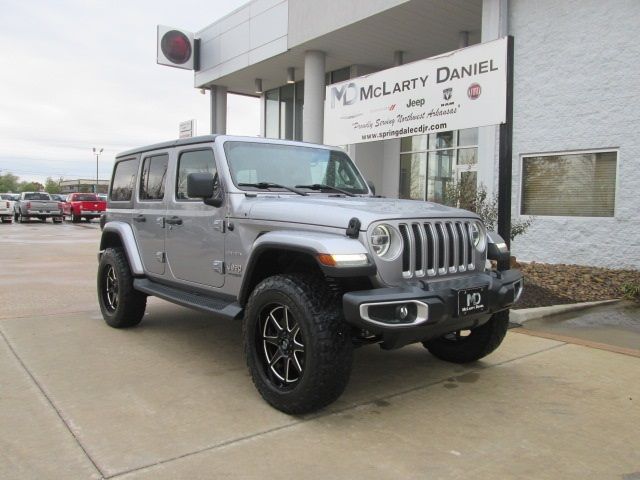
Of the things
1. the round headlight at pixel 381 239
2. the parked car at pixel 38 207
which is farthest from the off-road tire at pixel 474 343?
the parked car at pixel 38 207

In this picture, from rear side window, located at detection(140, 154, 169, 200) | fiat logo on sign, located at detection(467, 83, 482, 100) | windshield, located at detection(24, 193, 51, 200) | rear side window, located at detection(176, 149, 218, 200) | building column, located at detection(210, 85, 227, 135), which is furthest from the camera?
windshield, located at detection(24, 193, 51, 200)

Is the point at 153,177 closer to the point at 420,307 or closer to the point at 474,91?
the point at 420,307

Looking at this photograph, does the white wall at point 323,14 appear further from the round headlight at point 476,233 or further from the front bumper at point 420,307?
the front bumper at point 420,307

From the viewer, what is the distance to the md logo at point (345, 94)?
36.6 ft

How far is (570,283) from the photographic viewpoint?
8.45 m

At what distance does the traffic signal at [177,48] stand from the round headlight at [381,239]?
1975cm

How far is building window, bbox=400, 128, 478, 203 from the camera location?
1521cm

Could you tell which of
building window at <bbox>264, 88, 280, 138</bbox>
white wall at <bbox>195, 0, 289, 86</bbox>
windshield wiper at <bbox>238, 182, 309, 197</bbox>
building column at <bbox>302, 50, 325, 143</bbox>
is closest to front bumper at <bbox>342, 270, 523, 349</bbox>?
windshield wiper at <bbox>238, 182, 309, 197</bbox>

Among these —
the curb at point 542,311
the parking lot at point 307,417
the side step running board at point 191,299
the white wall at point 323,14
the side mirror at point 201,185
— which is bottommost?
the parking lot at point 307,417

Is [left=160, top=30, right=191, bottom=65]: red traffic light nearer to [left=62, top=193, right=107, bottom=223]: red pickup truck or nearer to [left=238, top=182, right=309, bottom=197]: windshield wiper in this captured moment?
[left=62, top=193, right=107, bottom=223]: red pickup truck

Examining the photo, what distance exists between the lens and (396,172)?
711 inches

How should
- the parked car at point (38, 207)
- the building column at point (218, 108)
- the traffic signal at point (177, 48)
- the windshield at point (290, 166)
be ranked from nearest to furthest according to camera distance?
the windshield at point (290, 166) → the traffic signal at point (177, 48) → the building column at point (218, 108) → the parked car at point (38, 207)

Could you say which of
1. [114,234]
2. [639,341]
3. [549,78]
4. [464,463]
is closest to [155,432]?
[464,463]

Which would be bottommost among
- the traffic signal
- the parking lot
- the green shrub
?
the parking lot
